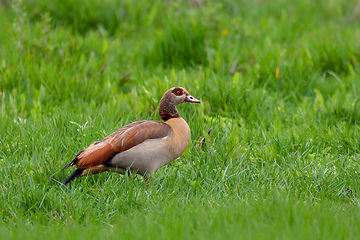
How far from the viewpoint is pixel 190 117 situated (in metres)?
5.66

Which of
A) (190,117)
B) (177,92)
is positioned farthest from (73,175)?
(190,117)

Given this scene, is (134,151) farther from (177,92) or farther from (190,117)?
(190,117)

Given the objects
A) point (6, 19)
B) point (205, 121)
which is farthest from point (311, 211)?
point (6, 19)

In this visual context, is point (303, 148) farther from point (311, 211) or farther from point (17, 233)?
point (17, 233)

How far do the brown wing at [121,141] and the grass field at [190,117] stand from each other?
204 millimetres

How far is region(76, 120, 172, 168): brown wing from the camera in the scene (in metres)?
4.18

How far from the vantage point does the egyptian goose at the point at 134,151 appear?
13.8 feet

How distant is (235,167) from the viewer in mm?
4602

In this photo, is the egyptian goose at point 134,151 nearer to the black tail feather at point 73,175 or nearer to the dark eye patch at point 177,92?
the black tail feather at point 73,175

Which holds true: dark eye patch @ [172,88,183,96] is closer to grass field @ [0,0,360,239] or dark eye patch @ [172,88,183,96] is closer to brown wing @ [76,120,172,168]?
brown wing @ [76,120,172,168]

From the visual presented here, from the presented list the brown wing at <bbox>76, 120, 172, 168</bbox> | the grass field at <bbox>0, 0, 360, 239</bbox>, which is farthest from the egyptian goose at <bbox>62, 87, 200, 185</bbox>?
the grass field at <bbox>0, 0, 360, 239</bbox>

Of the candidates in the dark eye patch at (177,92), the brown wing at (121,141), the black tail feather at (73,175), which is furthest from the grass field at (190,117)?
the dark eye patch at (177,92)

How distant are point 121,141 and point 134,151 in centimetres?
15

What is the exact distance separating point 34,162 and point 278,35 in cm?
562
